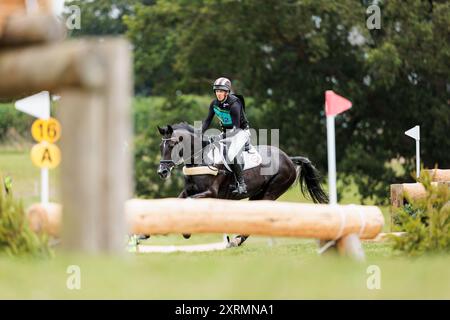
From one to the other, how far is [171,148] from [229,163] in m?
0.98

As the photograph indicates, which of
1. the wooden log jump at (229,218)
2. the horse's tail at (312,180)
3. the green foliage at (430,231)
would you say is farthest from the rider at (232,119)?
the wooden log jump at (229,218)

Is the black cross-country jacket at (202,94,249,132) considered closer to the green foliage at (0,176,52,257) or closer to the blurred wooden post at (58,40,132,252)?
the green foliage at (0,176,52,257)

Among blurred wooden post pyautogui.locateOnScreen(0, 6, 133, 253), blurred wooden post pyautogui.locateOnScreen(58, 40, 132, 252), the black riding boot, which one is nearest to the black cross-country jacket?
the black riding boot

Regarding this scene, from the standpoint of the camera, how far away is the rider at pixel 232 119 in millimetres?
11914

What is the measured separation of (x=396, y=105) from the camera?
998 inches

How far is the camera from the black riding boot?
13.1 metres

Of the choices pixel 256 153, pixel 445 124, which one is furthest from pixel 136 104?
pixel 256 153

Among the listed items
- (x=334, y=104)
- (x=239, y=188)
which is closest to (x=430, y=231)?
(x=334, y=104)

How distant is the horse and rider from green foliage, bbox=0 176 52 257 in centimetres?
517

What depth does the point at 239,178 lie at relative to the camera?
43.4ft

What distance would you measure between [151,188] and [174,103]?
7.76 feet

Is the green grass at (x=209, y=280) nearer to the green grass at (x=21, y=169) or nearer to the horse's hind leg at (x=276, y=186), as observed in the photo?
the horse's hind leg at (x=276, y=186)

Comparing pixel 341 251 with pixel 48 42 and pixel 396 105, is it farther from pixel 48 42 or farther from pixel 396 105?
pixel 396 105

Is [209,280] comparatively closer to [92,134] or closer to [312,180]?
[92,134]
